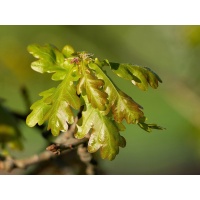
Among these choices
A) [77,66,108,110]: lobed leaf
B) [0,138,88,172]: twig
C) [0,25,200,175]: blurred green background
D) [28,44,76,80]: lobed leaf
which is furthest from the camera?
[0,25,200,175]: blurred green background

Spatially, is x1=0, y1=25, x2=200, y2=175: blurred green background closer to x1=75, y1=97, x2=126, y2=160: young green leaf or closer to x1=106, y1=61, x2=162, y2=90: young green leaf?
x1=106, y1=61, x2=162, y2=90: young green leaf

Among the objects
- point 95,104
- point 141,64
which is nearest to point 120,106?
point 95,104


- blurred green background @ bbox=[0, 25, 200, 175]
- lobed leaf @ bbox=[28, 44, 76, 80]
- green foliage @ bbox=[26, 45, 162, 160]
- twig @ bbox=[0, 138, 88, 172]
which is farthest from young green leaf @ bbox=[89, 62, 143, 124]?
blurred green background @ bbox=[0, 25, 200, 175]

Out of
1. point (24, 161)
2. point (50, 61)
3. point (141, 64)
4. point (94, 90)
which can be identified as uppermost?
point (141, 64)

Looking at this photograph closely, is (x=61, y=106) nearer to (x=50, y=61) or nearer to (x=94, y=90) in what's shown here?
(x=94, y=90)

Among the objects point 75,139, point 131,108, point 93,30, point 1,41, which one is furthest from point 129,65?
point 1,41

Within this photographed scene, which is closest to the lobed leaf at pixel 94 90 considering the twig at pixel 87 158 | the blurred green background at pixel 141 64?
the twig at pixel 87 158
